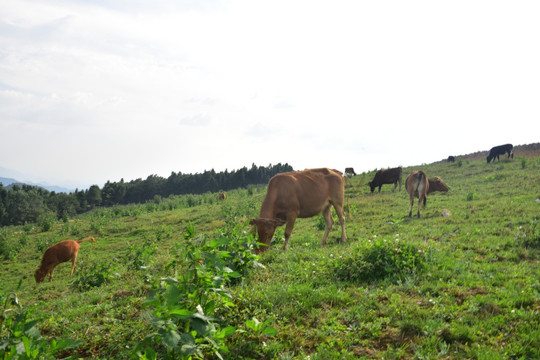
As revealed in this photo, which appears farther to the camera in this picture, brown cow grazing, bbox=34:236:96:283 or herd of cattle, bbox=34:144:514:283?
brown cow grazing, bbox=34:236:96:283

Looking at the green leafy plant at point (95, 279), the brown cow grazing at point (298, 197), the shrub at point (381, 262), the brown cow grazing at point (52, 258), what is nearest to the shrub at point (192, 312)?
the shrub at point (381, 262)

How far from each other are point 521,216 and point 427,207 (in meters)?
4.77

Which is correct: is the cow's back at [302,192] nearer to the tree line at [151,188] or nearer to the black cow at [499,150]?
the black cow at [499,150]

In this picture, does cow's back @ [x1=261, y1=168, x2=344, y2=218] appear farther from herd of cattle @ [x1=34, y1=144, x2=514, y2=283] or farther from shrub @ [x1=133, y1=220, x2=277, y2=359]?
shrub @ [x1=133, y1=220, x2=277, y2=359]

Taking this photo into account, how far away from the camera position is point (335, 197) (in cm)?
1026

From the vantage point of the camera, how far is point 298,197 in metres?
9.16

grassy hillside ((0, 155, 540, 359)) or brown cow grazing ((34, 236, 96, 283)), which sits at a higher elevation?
grassy hillside ((0, 155, 540, 359))

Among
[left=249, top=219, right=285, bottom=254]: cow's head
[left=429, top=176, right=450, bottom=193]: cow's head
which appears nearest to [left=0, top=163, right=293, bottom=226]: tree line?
[left=429, top=176, right=450, bottom=193]: cow's head

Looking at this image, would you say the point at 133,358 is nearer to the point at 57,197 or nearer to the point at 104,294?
the point at 104,294

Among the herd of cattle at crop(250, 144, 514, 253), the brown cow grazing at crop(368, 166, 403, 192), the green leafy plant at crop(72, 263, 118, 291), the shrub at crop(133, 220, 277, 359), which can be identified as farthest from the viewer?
the brown cow grazing at crop(368, 166, 403, 192)

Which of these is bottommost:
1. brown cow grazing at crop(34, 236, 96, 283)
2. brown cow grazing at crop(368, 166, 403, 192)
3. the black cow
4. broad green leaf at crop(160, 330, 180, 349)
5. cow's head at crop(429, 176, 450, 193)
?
Result: brown cow grazing at crop(34, 236, 96, 283)

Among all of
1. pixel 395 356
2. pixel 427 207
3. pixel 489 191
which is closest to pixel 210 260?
pixel 395 356

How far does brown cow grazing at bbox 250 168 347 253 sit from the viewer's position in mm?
8609

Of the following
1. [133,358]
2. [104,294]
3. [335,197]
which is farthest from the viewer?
[335,197]
